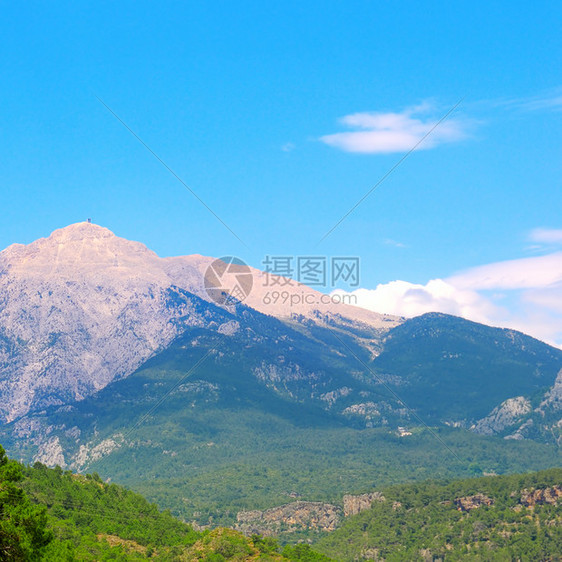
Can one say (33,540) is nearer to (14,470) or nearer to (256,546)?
(14,470)

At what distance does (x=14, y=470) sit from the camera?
90312 millimetres

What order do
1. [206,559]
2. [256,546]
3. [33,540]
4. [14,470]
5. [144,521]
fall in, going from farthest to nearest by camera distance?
[144,521]
[256,546]
[206,559]
[14,470]
[33,540]

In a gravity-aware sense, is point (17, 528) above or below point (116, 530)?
above

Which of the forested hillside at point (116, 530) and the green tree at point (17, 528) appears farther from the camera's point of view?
the forested hillside at point (116, 530)

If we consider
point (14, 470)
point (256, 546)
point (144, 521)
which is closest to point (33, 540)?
point (14, 470)

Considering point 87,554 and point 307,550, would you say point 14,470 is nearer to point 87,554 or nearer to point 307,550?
point 87,554

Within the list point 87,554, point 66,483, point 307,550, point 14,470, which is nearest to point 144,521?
point 66,483

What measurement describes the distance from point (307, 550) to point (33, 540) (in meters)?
97.5

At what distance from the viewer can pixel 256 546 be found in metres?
156

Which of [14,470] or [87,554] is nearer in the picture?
[14,470]

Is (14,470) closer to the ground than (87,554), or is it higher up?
higher up

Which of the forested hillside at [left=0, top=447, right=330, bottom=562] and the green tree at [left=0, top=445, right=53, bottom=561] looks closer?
the green tree at [left=0, top=445, right=53, bottom=561]

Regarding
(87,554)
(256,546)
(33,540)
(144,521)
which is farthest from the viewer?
(144,521)

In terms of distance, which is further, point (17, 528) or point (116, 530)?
point (116, 530)
